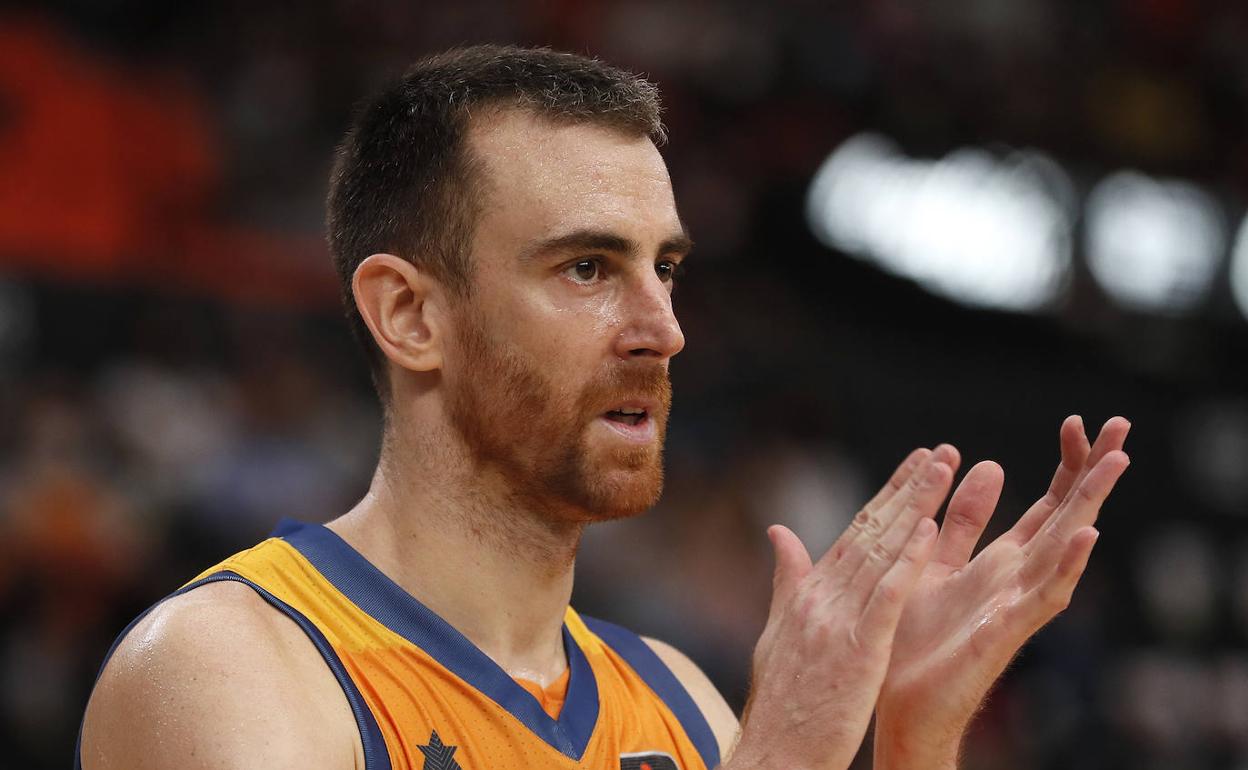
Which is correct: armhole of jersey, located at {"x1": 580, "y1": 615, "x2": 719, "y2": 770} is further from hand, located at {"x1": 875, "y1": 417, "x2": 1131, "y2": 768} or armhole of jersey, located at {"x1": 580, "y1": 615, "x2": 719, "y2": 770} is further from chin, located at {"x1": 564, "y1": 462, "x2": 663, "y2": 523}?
chin, located at {"x1": 564, "y1": 462, "x2": 663, "y2": 523}

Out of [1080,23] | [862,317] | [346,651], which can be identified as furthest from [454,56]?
[1080,23]

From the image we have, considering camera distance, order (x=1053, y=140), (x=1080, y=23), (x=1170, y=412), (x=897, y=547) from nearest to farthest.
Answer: (x=897, y=547)
(x=1170, y=412)
(x=1053, y=140)
(x=1080, y=23)

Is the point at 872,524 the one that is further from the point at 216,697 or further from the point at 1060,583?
the point at 216,697

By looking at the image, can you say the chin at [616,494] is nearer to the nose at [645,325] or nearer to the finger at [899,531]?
the nose at [645,325]

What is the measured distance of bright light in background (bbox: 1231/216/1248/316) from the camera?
12586 millimetres

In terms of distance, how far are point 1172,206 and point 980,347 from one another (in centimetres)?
248

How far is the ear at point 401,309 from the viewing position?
321 cm

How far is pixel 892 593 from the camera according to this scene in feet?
8.82

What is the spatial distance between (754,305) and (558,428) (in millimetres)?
8290

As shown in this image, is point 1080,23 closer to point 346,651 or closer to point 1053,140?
point 1053,140

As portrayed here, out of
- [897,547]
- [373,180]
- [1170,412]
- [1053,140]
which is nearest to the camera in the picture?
[897,547]

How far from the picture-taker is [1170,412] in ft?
38.4

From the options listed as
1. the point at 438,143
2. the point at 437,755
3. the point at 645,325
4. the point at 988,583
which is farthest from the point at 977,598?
the point at 438,143

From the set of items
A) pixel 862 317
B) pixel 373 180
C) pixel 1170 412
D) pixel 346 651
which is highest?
pixel 373 180
